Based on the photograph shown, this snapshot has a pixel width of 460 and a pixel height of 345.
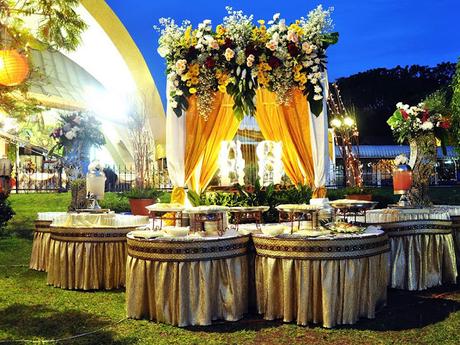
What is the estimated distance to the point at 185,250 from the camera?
451 centimetres

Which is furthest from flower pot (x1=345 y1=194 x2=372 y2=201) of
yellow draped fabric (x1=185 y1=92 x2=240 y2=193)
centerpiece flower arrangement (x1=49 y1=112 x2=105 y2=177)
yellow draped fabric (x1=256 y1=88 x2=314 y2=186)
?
centerpiece flower arrangement (x1=49 y1=112 x2=105 y2=177)

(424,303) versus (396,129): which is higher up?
A: (396,129)

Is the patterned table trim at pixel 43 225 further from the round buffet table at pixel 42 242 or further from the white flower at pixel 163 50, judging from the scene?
the white flower at pixel 163 50

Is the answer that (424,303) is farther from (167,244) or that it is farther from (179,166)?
(179,166)

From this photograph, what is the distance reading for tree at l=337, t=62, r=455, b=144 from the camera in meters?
Answer: 37.5

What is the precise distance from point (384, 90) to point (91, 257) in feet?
116

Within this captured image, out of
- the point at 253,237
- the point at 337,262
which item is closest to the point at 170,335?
the point at 253,237

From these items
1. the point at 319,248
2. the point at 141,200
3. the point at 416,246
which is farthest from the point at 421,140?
the point at 141,200

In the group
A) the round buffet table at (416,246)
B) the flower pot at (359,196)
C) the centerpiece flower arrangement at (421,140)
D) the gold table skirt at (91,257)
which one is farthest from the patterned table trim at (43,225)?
the flower pot at (359,196)

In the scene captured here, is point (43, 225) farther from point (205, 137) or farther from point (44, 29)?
point (44, 29)

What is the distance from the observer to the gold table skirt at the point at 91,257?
238 inches

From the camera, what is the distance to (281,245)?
4574mm

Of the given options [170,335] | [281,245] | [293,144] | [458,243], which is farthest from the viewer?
[293,144]

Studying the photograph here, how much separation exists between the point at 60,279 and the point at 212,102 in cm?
285
